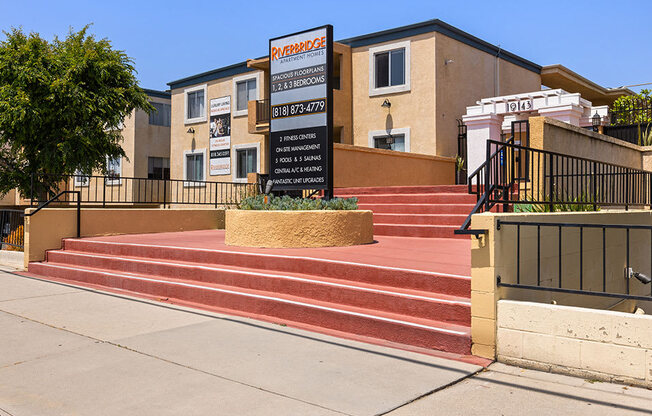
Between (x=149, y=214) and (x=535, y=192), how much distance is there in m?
9.82

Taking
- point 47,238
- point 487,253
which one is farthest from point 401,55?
point 487,253

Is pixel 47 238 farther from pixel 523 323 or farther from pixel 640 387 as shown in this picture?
pixel 640 387

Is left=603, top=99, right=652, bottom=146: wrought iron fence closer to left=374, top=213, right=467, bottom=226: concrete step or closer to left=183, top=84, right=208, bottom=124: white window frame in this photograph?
left=374, top=213, right=467, bottom=226: concrete step

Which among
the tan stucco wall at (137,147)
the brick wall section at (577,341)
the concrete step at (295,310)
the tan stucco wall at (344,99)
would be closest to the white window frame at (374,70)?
the tan stucco wall at (344,99)

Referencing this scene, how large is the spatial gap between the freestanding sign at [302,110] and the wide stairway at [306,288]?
2424 mm

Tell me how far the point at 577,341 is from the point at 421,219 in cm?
679

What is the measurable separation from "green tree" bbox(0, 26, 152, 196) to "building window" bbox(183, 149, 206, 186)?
597 cm

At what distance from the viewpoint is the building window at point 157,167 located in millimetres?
33219

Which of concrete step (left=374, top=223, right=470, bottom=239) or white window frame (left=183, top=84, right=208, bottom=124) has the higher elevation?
white window frame (left=183, top=84, right=208, bottom=124)

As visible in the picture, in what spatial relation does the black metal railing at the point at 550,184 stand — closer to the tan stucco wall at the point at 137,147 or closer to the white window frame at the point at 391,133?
the white window frame at the point at 391,133

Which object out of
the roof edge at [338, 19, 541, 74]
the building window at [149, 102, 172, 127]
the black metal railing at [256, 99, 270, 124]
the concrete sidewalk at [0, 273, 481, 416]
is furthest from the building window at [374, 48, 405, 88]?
the building window at [149, 102, 172, 127]

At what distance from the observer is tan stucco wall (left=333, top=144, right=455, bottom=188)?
54.7ft

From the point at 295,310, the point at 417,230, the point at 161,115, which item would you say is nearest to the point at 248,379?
the point at 295,310

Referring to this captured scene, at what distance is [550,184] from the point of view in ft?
27.6
